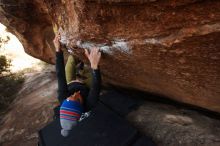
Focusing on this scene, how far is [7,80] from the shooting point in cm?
948

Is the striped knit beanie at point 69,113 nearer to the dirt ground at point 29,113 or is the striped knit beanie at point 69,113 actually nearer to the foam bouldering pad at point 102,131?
the foam bouldering pad at point 102,131

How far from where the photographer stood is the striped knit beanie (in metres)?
3.92

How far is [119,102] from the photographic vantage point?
5078 millimetres

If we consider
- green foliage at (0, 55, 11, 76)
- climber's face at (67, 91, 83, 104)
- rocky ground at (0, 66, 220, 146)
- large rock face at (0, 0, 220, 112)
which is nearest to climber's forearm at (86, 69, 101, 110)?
climber's face at (67, 91, 83, 104)

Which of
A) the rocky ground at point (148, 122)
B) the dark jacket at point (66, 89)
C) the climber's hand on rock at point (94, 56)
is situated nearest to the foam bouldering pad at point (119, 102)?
the rocky ground at point (148, 122)

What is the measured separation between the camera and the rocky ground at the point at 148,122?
378 centimetres

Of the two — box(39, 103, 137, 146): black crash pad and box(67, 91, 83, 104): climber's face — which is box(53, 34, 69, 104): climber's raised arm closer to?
box(67, 91, 83, 104): climber's face

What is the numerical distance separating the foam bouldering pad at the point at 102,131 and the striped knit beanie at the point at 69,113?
0.34 metres

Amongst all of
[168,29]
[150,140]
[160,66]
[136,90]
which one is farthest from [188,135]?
[168,29]

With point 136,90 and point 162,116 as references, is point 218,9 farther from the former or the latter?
point 136,90

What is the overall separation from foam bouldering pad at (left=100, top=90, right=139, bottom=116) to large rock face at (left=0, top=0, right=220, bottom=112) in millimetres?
350

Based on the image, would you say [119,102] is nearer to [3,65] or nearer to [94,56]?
[94,56]

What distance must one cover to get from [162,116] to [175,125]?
0.34 m

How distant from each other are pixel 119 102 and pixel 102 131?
3.09ft
